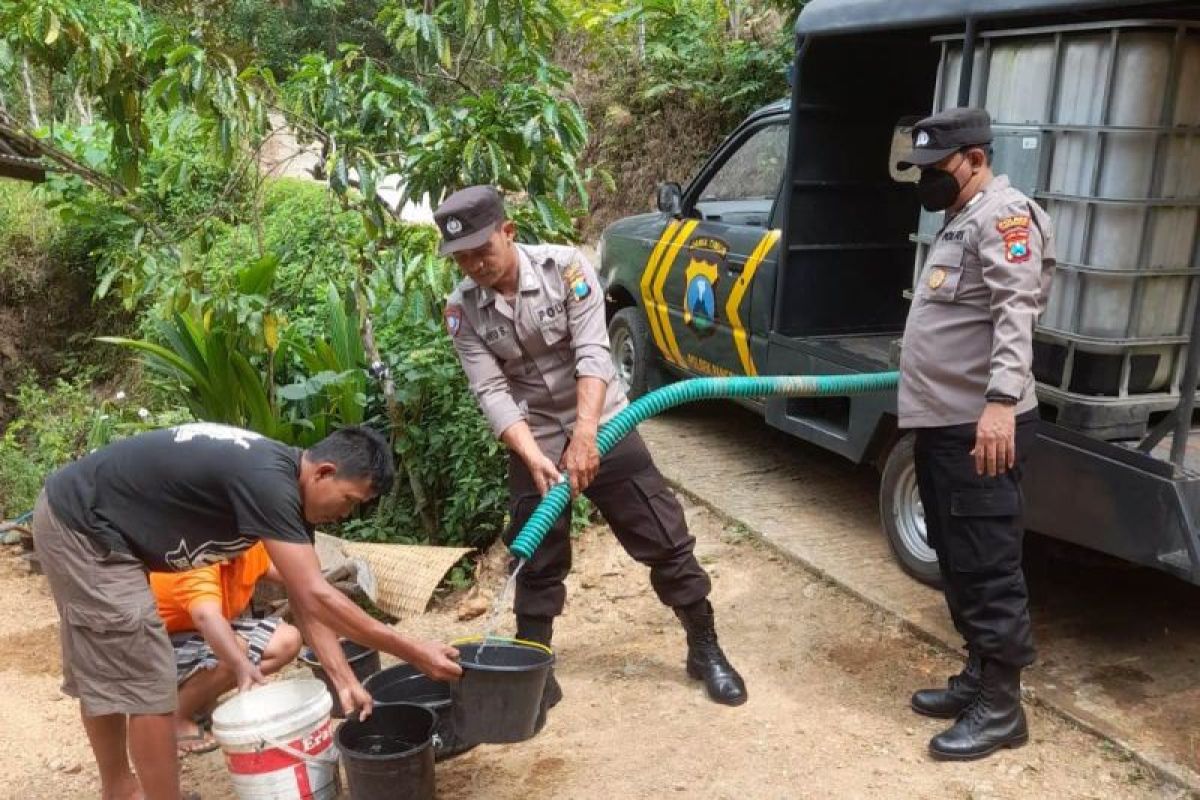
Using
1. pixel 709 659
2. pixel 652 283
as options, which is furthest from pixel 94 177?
pixel 709 659

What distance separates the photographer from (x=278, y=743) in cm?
269

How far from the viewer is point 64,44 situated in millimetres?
5062

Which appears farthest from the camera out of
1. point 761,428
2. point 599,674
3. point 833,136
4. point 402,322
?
point 761,428

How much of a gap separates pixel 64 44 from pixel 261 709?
12.1ft

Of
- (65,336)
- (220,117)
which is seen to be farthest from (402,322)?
(65,336)

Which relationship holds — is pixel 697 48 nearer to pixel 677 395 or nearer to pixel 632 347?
pixel 632 347

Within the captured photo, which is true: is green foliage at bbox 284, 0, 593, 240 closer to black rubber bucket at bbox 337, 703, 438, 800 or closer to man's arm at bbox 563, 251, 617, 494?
man's arm at bbox 563, 251, 617, 494

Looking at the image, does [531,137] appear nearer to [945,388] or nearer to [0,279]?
[945,388]

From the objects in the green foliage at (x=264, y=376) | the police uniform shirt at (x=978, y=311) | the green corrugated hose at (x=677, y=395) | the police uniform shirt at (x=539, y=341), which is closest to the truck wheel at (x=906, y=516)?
the green corrugated hose at (x=677, y=395)

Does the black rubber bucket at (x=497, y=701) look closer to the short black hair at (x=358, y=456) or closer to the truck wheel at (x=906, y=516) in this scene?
the short black hair at (x=358, y=456)

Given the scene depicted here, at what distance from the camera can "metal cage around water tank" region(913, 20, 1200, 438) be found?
3.21 metres

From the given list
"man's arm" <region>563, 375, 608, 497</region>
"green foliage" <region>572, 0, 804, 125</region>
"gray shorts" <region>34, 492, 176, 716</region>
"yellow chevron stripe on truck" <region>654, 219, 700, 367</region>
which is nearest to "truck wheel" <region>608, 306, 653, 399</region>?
"yellow chevron stripe on truck" <region>654, 219, 700, 367</region>

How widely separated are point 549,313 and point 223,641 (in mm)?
1323

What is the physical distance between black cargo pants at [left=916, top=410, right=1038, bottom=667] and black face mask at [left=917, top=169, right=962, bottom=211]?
Result: 2.10ft
